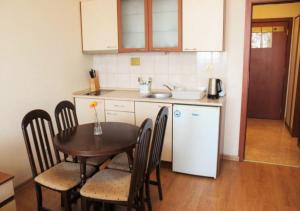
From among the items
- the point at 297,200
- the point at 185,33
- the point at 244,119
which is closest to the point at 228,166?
the point at 244,119

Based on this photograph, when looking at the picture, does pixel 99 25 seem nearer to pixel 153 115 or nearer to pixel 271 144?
pixel 153 115

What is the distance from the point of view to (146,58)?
345 centimetres

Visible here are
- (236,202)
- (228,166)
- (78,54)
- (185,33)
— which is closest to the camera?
(236,202)

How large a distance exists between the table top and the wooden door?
3.73 metres

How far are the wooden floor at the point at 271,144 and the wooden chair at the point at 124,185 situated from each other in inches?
80.3

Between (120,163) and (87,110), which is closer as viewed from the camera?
(120,163)

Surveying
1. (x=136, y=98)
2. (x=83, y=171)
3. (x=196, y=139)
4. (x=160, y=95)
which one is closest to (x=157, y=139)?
(x=83, y=171)

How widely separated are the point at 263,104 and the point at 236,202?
332 cm

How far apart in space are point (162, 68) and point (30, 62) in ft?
5.24

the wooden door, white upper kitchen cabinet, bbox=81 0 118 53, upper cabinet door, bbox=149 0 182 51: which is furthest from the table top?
the wooden door

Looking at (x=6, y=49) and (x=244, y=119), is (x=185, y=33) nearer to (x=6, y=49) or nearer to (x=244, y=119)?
(x=244, y=119)

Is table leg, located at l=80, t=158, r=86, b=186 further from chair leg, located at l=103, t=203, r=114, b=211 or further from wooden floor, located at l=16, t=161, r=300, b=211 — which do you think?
wooden floor, located at l=16, t=161, r=300, b=211

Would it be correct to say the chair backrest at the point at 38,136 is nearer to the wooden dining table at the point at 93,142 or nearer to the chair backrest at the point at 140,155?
the wooden dining table at the point at 93,142

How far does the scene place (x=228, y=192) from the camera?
255 centimetres
